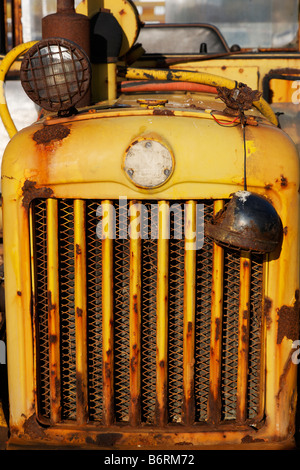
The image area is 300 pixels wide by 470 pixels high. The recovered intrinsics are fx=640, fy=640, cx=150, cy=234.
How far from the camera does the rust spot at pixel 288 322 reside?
77.3 inches

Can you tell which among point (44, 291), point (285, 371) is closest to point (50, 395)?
point (44, 291)

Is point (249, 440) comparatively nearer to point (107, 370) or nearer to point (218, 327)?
point (218, 327)

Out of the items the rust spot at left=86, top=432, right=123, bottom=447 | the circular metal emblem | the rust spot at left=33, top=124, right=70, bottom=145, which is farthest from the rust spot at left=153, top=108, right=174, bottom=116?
the rust spot at left=86, top=432, right=123, bottom=447

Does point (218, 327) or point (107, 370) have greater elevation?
point (218, 327)

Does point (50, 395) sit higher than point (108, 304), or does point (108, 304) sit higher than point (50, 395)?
point (108, 304)

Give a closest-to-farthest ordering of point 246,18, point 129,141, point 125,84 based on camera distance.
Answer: point 129,141, point 125,84, point 246,18

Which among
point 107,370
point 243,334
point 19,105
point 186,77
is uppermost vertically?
point 186,77

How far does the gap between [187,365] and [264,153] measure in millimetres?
687

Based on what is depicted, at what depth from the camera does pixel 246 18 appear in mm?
3219

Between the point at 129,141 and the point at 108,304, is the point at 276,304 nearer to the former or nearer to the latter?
the point at 108,304

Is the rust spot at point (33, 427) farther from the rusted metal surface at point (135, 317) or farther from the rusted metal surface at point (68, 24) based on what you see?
the rusted metal surface at point (68, 24)

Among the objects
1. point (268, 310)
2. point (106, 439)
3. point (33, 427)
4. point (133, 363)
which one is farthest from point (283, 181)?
point (33, 427)

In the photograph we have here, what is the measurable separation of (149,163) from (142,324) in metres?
0.50

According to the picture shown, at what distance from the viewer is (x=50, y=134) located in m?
1.91
